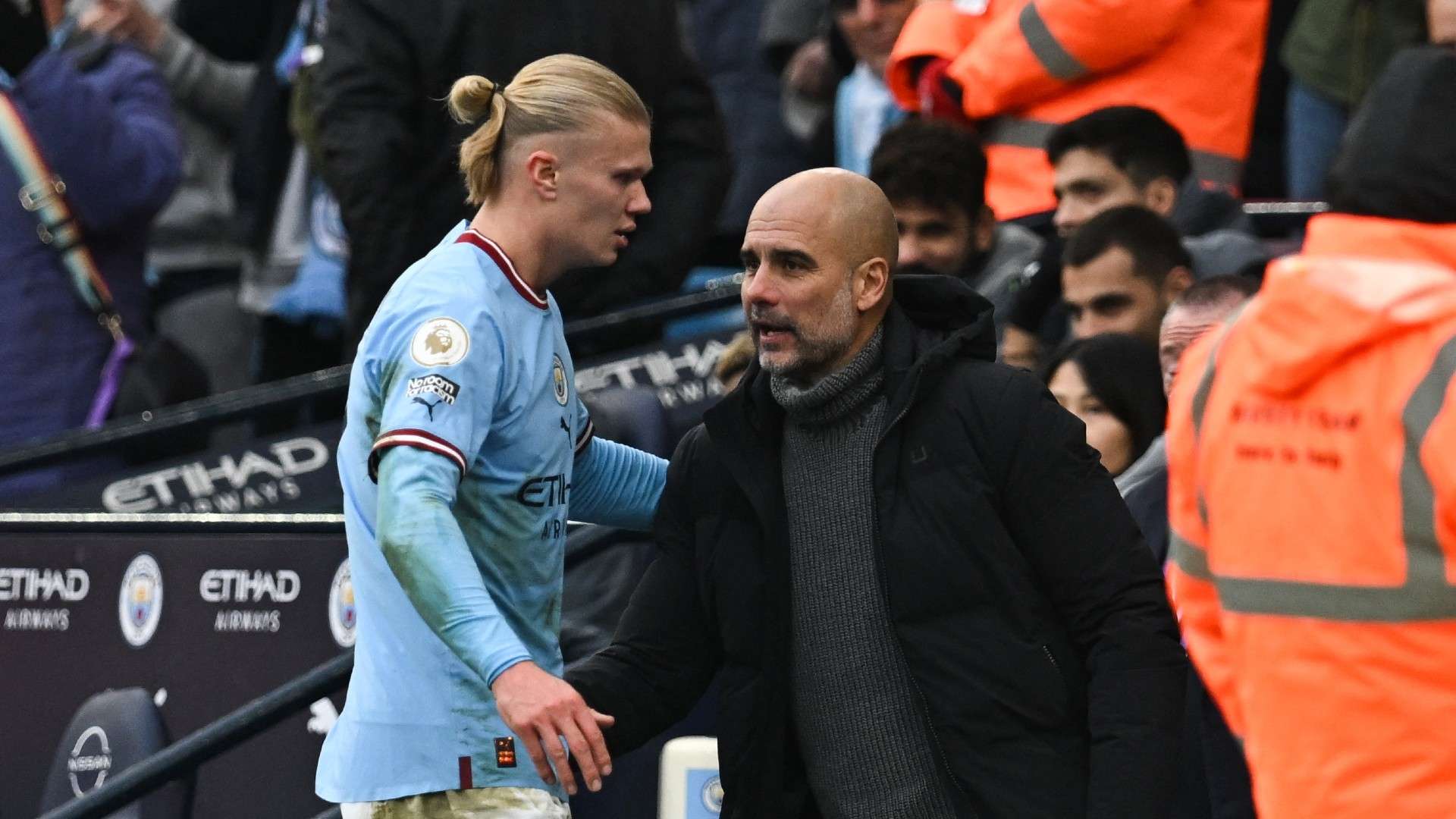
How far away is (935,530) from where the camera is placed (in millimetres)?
4328

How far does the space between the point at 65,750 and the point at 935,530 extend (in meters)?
3.43

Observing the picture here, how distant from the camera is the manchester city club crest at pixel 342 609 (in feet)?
20.9

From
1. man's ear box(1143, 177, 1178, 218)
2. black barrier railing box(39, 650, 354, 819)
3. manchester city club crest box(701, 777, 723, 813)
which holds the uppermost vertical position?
man's ear box(1143, 177, 1178, 218)

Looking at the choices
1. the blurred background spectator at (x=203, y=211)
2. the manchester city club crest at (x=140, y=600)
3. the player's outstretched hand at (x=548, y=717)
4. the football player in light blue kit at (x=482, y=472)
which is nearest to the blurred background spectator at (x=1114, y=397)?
the football player in light blue kit at (x=482, y=472)

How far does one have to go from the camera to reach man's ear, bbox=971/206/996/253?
757 cm

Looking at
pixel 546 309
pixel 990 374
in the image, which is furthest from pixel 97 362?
pixel 990 374

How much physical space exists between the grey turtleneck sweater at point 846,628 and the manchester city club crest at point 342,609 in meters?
2.19

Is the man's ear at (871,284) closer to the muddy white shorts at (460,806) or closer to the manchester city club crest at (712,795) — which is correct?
the muddy white shorts at (460,806)

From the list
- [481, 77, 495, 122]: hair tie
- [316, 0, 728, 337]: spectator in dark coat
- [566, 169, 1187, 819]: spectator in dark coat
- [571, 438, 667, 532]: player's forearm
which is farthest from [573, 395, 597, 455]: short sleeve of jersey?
[316, 0, 728, 337]: spectator in dark coat

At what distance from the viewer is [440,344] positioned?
431 centimetres

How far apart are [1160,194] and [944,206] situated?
0.73m

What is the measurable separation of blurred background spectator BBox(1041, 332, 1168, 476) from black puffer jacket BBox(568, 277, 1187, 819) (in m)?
1.70

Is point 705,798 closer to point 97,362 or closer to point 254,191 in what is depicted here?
point 97,362

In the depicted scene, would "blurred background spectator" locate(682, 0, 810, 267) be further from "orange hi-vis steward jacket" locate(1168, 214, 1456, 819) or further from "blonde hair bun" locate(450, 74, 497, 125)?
"orange hi-vis steward jacket" locate(1168, 214, 1456, 819)
